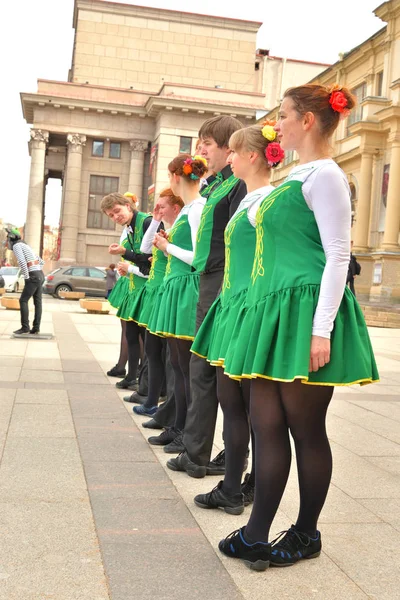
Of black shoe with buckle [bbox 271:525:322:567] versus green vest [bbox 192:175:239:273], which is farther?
green vest [bbox 192:175:239:273]

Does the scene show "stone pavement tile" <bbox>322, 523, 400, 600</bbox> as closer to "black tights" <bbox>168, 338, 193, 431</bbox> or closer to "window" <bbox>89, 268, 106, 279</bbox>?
"black tights" <bbox>168, 338, 193, 431</bbox>

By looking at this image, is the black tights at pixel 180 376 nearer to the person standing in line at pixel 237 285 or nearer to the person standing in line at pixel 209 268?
the person standing in line at pixel 209 268

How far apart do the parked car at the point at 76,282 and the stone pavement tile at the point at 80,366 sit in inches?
1043

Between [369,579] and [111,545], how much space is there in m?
1.13

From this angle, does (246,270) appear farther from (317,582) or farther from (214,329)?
(317,582)

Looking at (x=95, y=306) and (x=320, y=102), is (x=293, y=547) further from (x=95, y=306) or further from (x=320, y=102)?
(x=95, y=306)

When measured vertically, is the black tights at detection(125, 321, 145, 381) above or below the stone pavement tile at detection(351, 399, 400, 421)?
above

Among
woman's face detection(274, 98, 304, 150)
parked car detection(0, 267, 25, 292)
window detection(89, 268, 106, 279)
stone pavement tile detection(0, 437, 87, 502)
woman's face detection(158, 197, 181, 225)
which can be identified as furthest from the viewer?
parked car detection(0, 267, 25, 292)

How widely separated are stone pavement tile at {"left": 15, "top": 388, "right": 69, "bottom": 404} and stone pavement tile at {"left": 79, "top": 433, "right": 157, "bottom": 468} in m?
1.54

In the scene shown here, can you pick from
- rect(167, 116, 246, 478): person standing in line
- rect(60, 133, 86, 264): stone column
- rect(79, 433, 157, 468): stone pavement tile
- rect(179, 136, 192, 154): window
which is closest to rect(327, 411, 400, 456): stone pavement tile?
rect(167, 116, 246, 478): person standing in line

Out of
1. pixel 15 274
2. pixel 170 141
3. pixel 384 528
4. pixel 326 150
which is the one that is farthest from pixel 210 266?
pixel 170 141

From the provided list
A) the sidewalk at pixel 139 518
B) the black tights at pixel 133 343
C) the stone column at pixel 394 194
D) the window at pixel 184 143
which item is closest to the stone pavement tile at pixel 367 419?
the sidewalk at pixel 139 518

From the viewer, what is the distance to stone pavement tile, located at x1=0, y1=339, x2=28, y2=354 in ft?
38.6

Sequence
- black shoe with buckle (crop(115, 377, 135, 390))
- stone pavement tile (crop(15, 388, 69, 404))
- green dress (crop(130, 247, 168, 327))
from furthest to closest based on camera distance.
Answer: black shoe with buckle (crop(115, 377, 135, 390)) → stone pavement tile (crop(15, 388, 69, 404)) → green dress (crop(130, 247, 168, 327))
